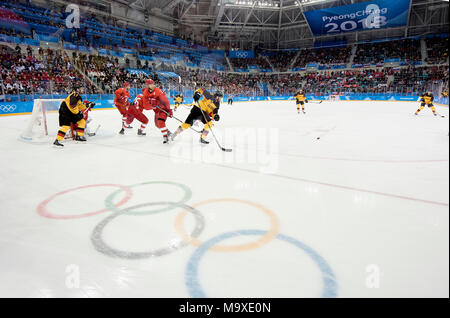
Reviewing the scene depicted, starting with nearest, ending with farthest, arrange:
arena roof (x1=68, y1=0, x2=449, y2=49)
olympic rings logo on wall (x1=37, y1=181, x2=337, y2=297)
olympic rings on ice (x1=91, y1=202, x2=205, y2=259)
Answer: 1. olympic rings logo on wall (x1=37, y1=181, x2=337, y2=297)
2. olympic rings on ice (x1=91, y1=202, x2=205, y2=259)
3. arena roof (x1=68, y1=0, x2=449, y2=49)

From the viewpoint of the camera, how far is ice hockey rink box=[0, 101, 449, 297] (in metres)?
1.34

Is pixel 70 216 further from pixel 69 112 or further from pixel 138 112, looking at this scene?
pixel 138 112

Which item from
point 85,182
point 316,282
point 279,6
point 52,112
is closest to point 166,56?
point 279,6

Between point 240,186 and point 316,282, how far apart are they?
1.60 meters

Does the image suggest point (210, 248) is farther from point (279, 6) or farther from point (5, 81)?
point (279, 6)

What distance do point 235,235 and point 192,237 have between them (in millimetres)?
293

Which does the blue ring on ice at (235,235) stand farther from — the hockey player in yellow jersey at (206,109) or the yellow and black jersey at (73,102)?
the yellow and black jersey at (73,102)

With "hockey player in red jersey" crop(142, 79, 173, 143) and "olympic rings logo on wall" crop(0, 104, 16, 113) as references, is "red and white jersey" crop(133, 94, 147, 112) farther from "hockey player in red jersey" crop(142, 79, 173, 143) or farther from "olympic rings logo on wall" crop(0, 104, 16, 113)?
"olympic rings logo on wall" crop(0, 104, 16, 113)

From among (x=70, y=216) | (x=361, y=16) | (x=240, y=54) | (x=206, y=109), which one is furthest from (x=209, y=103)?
(x=240, y=54)

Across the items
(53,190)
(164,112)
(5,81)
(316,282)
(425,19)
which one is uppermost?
(425,19)

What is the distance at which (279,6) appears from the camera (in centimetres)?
3175

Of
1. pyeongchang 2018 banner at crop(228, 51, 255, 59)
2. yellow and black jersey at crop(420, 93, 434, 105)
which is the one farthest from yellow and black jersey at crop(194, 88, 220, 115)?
pyeongchang 2018 banner at crop(228, 51, 255, 59)

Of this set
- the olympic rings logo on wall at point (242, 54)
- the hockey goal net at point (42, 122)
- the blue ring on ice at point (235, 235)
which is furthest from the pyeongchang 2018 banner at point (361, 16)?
the blue ring on ice at point (235, 235)

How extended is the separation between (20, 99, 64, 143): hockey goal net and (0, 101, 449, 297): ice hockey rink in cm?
236
